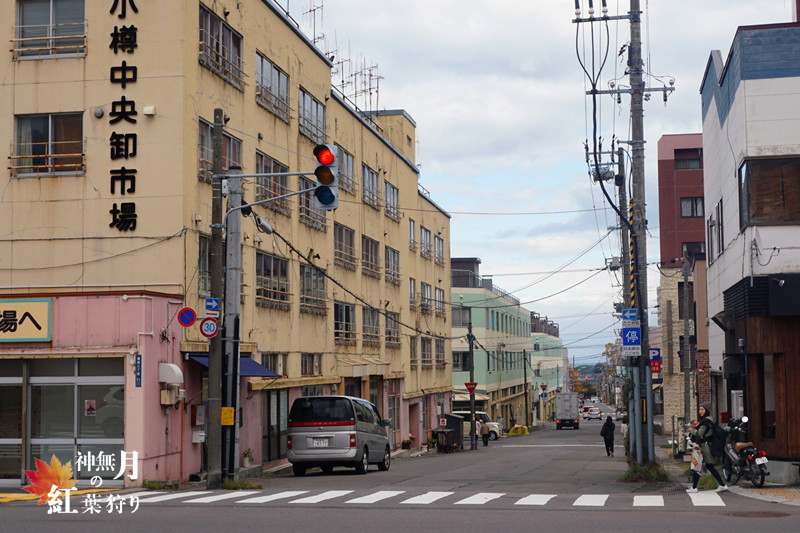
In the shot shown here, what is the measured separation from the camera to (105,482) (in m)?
20.3

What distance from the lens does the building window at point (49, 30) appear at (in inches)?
933

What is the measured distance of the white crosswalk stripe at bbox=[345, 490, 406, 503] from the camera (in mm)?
16250

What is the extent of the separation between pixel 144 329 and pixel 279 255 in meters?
9.90

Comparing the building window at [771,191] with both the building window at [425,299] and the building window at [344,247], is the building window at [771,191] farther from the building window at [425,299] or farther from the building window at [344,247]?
the building window at [425,299]

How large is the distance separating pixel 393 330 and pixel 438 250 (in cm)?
1311

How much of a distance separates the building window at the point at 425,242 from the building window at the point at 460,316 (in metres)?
21.4

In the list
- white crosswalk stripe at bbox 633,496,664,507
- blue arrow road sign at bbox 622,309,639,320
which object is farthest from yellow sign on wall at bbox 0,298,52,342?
blue arrow road sign at bbox 622,309,639,320

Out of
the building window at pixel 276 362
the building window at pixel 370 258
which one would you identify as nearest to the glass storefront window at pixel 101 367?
the building window at pixel 276 362

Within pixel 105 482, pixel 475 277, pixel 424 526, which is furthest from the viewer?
pixel 475 277

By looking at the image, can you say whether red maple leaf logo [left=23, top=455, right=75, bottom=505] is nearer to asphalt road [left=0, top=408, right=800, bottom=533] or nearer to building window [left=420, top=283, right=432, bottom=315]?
asphalt road [left=0, top=408, right=800, bottom=533]

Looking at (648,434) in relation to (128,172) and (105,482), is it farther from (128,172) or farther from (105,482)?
(128,172)

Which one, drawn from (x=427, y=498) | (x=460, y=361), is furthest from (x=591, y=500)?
(x=460, y=361)

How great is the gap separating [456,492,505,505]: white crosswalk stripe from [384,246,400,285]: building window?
28.7m

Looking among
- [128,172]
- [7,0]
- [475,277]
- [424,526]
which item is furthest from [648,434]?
[475,277]
